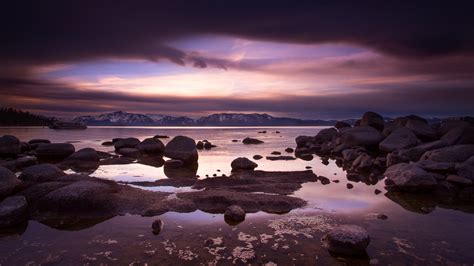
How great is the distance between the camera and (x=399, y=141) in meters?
30.8

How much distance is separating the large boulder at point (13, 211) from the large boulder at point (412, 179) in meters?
16.6

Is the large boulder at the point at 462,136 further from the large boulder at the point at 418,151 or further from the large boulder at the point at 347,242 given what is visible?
the large boulder at the point at 347,242

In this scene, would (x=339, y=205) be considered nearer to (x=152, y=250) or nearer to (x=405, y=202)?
(x=405, y=202)

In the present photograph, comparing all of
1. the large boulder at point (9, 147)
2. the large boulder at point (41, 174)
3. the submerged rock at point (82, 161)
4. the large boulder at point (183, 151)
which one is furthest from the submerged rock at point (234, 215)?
the large boulder at point (9, 147)

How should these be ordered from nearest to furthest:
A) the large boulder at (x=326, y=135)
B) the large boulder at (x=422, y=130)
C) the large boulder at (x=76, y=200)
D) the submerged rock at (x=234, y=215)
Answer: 1. the submerged rock at (x=234, y=215)
2. the large boulder at (x=76, y=200)
3. the large boulder at (x=422, y=130)
4. the large boulder at (x=326, y=135)

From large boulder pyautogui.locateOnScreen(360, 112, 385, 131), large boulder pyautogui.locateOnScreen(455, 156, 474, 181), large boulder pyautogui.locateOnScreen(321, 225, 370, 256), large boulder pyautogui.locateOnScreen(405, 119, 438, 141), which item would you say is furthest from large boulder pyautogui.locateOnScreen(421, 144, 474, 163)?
large boulder pyautogui.locateOnScreen(360, 112, 385, 131)

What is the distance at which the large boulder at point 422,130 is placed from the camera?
3288 cm

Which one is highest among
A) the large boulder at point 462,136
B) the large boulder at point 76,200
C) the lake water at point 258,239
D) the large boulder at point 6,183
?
the large boulder at point 462,136

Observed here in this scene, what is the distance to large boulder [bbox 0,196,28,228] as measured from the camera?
36.5 ft

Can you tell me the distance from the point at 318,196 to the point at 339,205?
177 cm

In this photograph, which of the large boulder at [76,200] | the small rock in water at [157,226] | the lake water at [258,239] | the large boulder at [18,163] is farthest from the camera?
the large boulder at [18,163]

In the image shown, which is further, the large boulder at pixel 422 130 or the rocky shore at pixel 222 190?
the large boulder at pixel 422 130

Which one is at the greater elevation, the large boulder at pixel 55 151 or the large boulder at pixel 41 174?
the large boulder at pixel 41 174

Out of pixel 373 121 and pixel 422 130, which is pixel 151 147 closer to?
Result: pixel 373 121
